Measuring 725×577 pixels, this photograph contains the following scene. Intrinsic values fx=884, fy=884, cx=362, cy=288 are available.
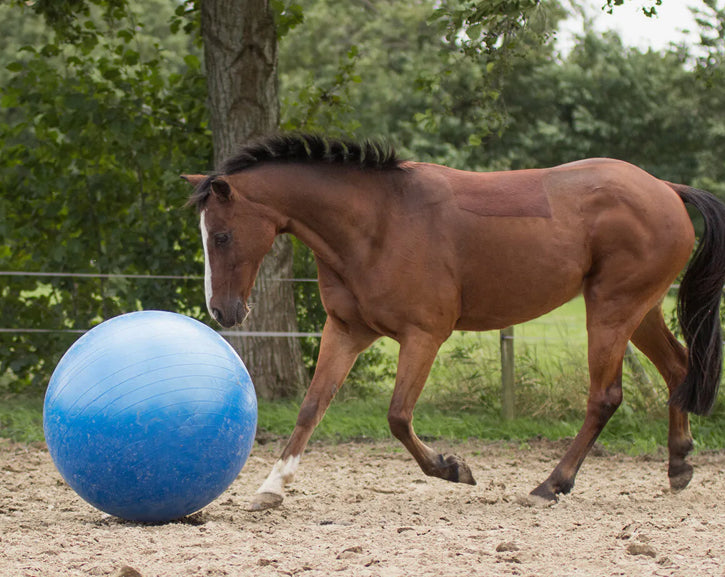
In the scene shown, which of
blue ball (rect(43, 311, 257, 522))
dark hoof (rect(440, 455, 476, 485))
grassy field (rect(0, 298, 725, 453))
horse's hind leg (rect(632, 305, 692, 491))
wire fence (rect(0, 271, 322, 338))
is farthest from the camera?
wire fence (rect(0, 271, 322, 338))

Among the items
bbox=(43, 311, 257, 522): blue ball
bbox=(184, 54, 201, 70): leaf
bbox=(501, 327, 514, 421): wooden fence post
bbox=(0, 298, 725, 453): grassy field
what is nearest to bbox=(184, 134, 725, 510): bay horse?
bbox=(43, 311, 257, 522): blue ball

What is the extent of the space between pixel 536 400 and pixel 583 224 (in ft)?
9.59

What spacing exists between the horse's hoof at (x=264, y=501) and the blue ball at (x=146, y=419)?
35 cm

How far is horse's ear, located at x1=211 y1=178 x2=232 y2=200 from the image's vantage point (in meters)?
4.32

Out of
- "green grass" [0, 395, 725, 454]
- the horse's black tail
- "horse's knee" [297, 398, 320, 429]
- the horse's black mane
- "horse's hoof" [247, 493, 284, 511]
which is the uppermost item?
the horse's black mane

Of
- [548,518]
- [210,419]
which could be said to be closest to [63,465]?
[210,419]

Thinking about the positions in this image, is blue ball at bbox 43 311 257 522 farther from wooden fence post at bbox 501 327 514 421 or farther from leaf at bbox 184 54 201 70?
leaf at bbox 184 54 201 70

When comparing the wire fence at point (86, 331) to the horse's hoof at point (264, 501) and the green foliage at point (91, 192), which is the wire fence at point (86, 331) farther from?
the horse's hoof at point (264, 501)

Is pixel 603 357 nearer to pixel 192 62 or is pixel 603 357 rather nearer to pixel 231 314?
A: pixel 231 314

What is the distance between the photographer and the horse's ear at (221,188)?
14.2 feet

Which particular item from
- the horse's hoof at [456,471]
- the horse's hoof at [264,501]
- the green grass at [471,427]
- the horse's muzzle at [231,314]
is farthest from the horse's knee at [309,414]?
the green grass at [471,427]

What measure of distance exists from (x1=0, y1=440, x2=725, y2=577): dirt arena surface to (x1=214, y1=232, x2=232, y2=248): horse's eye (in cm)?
134

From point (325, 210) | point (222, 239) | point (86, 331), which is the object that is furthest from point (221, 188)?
point (86, 331)

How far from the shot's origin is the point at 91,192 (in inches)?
327
